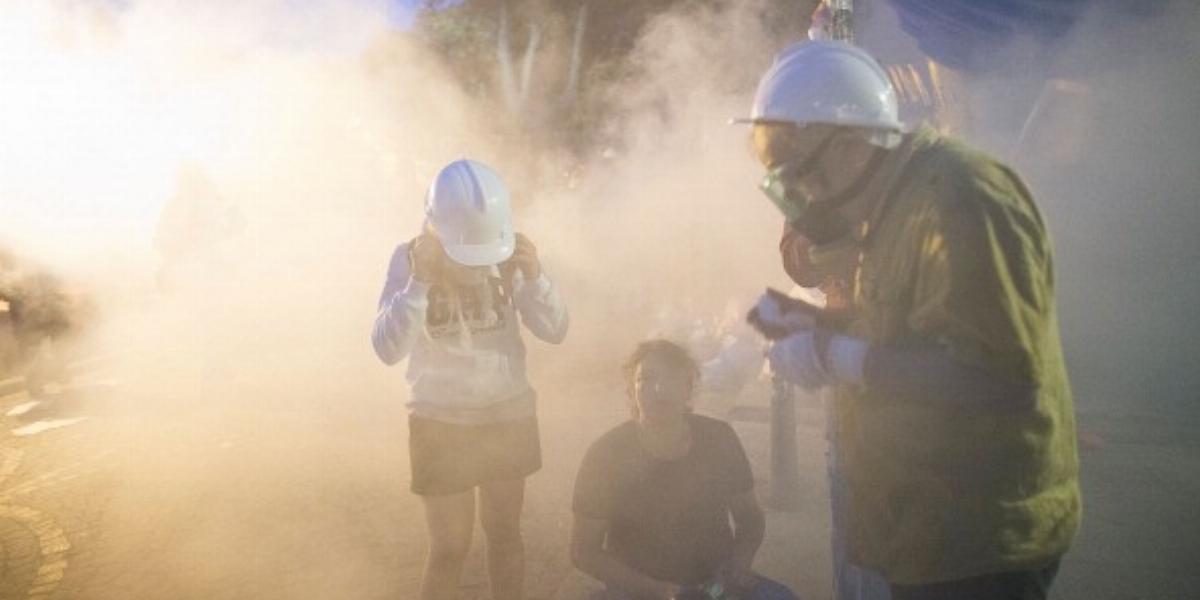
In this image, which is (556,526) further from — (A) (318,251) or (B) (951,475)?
(A) (318,251)

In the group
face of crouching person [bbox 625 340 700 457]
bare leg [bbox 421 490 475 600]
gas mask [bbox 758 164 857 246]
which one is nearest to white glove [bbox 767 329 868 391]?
gas mask [bbox 758 164 857 246]

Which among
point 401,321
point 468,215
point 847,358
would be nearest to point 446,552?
point 401,321

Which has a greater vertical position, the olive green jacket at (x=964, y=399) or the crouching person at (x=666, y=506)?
the olive green jacket at (x=964, y=399)

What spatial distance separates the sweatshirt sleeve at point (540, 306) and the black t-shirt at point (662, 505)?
1.59 ft

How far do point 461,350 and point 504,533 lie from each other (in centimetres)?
76

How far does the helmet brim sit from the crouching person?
70 cm

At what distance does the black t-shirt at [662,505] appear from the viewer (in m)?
2.51

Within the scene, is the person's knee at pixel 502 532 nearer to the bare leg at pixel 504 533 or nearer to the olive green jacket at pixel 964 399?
the bare leg at pixel 504 533

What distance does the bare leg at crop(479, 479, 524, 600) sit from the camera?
8.66 feet

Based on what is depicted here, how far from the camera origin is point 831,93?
5.19 ft

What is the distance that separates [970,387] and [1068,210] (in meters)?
4.73

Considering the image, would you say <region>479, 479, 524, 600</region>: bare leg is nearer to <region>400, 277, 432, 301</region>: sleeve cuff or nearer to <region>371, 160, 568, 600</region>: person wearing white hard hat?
<region>371, 160, 568, 600</region>: person wearing white hard hat

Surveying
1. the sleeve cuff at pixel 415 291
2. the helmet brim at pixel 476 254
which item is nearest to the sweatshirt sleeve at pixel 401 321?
the sleeve cuff at pixel 415 291

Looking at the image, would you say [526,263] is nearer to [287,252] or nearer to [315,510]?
[315,510]
